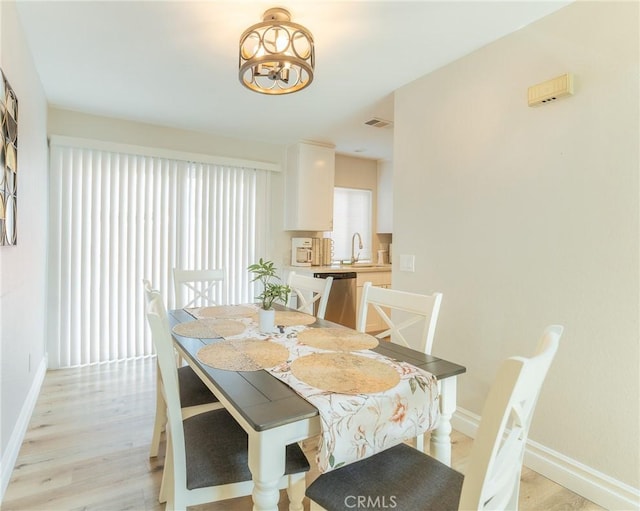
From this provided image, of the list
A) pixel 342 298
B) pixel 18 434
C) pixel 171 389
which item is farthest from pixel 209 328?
pixel 342 298

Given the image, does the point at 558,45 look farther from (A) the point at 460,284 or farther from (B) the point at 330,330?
(B) the point at 330,330

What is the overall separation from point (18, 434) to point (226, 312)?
1326 millimetres

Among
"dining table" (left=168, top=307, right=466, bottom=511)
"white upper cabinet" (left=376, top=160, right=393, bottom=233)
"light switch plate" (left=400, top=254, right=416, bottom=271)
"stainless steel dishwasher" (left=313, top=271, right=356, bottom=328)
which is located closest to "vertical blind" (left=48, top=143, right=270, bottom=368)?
"stainless steel dishwasher" (left=313, top=271, right=356, bottom=328)

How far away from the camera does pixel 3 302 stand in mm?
1726

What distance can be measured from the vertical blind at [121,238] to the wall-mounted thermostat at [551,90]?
3098 mm

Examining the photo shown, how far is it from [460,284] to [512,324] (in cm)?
41

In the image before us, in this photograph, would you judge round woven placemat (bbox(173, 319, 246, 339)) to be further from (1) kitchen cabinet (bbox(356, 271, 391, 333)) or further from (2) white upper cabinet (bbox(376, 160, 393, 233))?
(2) white upper cabinet (bbox(376, 160, 393, 233))

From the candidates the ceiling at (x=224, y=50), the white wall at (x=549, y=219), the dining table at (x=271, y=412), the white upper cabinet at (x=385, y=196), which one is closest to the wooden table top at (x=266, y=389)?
the dining table at (x=271, y=412)

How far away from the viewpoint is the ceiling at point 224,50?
1.87 metres

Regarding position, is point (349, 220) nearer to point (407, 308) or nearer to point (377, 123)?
point (377, 123)

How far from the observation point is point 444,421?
4.43 ft

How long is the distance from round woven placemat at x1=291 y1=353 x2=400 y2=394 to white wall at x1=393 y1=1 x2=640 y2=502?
1.16 m

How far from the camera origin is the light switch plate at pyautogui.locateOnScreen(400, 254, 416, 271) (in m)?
2.70
